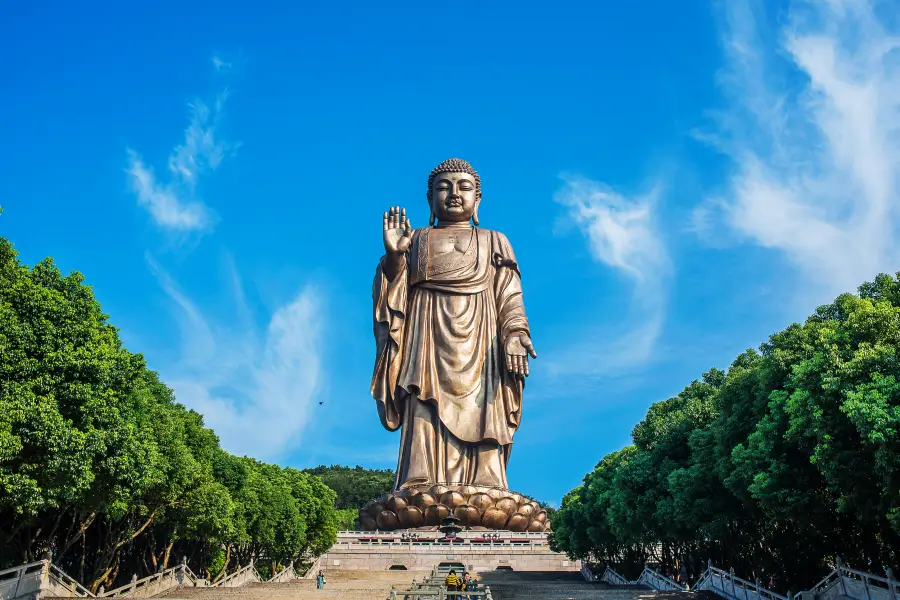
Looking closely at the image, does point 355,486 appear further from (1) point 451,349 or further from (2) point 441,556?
(1) point 451,349

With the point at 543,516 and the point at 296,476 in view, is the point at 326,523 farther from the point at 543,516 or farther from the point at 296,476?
the point at 543,516

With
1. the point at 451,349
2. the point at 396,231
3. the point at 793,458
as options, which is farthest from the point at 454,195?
the point at 793,458

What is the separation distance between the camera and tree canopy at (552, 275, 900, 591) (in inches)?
455

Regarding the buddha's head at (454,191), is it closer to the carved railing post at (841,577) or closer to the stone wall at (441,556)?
the stone wall at (441,556)

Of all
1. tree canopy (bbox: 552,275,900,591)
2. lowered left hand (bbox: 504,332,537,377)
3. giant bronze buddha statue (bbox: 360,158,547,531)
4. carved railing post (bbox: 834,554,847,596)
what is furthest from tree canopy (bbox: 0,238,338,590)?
carved railing post (bbox: 834,554,847,596)

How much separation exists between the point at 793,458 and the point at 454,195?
11.0 metres

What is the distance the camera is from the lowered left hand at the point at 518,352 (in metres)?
20.5

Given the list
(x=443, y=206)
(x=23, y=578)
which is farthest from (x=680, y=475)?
(x=23, y=578)

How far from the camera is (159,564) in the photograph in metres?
25.0

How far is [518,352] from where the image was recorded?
20.6m

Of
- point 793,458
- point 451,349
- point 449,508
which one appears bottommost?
point 793,458

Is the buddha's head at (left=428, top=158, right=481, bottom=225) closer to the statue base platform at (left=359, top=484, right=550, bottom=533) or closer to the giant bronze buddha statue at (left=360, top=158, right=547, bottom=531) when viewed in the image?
the giant bronze buddha statue at (left=360, top=158, right=547, bottom=531)

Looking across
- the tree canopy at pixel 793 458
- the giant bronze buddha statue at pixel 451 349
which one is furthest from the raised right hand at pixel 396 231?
the tree canopy at pixel 793 458

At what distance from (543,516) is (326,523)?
579 inches
